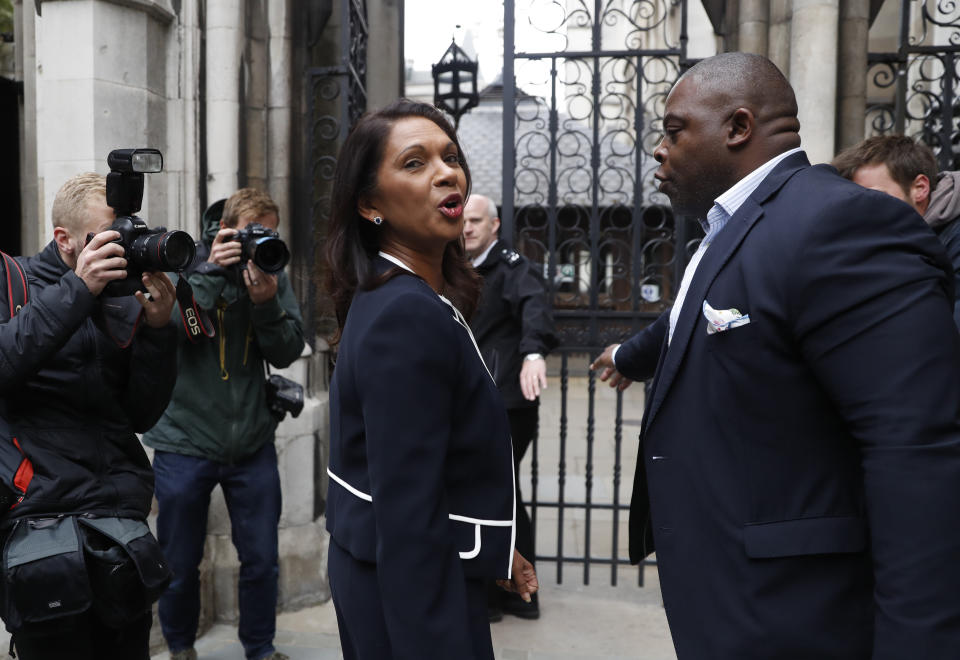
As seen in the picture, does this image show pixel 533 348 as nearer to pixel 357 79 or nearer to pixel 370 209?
pixel 357 79

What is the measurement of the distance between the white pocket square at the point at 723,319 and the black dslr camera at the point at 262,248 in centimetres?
211

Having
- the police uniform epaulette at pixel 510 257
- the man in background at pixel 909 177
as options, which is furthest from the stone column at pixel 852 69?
the police uniform epaulette at pixel 510 257

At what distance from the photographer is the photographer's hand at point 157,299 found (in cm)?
257

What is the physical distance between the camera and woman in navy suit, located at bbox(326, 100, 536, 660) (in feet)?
5.06

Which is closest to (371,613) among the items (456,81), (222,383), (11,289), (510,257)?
(11,289)

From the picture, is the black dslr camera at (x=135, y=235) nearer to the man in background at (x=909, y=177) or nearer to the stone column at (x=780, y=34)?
the man in background at (x=909, y=177)

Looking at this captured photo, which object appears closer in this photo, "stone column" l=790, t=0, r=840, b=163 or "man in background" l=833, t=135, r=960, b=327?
"man in background" l=833, t=135, r=960, b=327

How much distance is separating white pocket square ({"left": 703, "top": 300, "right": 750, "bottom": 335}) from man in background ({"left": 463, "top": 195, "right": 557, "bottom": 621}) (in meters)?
2.68

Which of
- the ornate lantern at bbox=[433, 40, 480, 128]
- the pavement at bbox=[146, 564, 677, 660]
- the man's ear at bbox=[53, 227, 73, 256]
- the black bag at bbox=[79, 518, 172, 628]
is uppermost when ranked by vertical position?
the ornate lantern at bbox=[433, 40, 480, 128]

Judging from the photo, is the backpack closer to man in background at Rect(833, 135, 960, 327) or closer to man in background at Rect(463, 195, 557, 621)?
man in background at Rect(463, 195, 557, 621)

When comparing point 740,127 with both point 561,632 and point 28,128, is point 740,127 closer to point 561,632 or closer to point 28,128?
point 561,632

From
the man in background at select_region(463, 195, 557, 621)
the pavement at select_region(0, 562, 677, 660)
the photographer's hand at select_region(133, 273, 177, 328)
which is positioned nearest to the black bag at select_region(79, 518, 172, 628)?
the photographer's hand at select_region(133, 273, 177, 328)

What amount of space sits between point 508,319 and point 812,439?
2.99 meters

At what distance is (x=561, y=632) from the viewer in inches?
172
